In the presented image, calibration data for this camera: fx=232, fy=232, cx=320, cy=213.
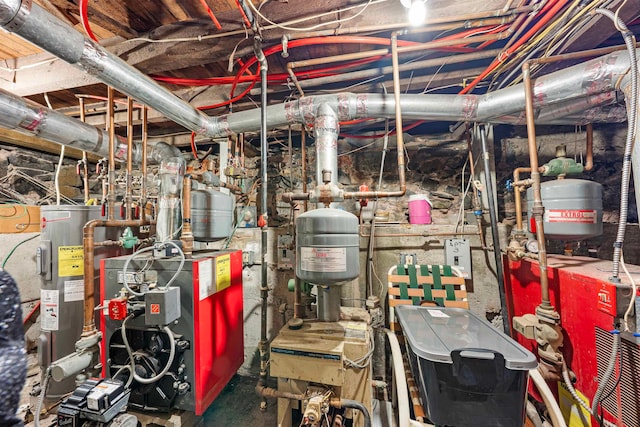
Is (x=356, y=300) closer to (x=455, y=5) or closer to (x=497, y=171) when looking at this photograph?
(x=497, y=171)

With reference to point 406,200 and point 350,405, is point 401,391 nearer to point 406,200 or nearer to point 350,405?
point 350,405

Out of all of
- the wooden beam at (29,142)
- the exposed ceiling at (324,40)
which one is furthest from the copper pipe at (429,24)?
the wooden beam at (29,142)

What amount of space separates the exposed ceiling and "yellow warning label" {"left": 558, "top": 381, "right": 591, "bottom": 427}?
5.76ft

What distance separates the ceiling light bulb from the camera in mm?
1101

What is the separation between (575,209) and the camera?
1296 millimetres

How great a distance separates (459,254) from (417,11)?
155 centimetres

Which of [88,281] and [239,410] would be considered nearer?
[88,281]

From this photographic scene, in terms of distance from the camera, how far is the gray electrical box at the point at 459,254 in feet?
5.74

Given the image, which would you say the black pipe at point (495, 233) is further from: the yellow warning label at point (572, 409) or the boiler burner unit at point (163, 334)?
the boiler burner unit at point (163, 334)

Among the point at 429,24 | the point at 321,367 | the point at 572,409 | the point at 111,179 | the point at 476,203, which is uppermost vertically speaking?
the point at 429,24

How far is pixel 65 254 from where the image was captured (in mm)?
1567

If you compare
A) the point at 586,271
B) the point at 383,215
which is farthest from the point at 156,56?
the point at 586,271

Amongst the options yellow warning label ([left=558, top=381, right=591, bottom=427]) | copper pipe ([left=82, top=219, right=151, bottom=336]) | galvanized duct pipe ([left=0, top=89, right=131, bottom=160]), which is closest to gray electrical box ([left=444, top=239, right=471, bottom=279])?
yellow warning label ([left=558, top=381, right=591, bottom=427])

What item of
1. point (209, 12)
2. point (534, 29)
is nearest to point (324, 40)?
point (209, 12)
